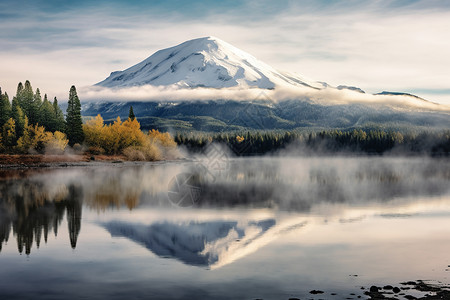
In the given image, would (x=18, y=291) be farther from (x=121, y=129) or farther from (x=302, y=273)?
(x=121, y=129)

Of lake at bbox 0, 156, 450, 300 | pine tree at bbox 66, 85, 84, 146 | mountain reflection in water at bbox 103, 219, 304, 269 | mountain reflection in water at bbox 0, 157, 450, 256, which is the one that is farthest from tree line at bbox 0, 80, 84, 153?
mountain reflection in water at bbox 103, 219, 304, 269

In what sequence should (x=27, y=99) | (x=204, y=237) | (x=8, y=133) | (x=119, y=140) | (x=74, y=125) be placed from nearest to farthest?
(x=204, y=237) → (x=8, y=133) → (x=74, y=125) → (x=27, y=99) → (x=119, y=140)

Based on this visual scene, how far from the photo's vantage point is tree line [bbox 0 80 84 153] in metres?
138

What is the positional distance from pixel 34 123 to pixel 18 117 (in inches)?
314

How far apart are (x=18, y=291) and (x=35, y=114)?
450 ft

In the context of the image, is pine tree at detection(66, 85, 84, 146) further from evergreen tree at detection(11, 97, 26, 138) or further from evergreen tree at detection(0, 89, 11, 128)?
evergreen tree at detection(0, 89, 11, 128)

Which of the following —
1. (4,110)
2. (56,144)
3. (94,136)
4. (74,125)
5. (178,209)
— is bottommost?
(178,209)

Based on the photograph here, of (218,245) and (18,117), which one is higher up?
(18,117)

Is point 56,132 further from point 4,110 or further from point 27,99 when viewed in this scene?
point 27,99

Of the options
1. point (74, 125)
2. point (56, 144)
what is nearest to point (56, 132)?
point (56, 144)

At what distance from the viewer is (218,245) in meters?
32.3

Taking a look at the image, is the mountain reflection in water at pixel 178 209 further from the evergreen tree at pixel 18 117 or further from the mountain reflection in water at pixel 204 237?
the evergreen tree at pixel 18 117

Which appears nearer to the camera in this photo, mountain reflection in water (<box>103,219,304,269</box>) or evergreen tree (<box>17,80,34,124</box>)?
mountain reflection in water (<box>103,219,304,269</box>)

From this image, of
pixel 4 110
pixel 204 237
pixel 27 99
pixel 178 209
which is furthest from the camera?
pixel 27 99
